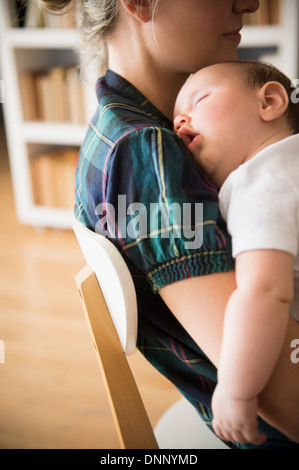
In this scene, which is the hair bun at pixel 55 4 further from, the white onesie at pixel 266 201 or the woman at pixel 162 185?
the white onesie at pixel 266 201

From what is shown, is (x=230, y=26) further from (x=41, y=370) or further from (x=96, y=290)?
(x=41, y=370)

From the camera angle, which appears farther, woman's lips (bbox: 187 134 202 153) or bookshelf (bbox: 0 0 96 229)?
bookshelf (bbox: 0 0 96 229)

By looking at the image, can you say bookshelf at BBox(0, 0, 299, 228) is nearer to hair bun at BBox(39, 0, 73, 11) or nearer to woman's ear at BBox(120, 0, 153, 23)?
hair bun at BBox(39, 0, 73, 11)

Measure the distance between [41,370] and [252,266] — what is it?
153cm

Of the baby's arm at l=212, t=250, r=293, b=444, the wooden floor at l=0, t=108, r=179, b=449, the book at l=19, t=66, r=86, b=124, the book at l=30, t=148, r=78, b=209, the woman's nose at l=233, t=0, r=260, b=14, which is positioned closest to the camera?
the baby's arm at l=212, t=250, r=293, b=444

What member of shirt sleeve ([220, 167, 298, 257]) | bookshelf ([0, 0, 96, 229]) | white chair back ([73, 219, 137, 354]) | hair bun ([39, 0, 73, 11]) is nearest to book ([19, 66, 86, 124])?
bookshelf ([0, 0, 96, 229])

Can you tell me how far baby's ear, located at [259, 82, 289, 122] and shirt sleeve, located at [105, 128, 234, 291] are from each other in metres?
0.15

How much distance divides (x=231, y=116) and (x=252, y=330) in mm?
324

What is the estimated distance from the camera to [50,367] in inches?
77.0

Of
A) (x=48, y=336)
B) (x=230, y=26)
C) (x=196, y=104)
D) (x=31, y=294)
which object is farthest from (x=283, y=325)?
(x=31, y=294)

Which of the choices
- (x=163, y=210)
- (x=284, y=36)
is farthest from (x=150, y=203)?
(x=284, y=36)

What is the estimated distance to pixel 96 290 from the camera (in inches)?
30.2

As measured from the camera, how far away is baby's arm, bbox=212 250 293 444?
0.60 m

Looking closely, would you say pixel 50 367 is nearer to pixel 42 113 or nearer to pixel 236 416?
pixel 236 416
